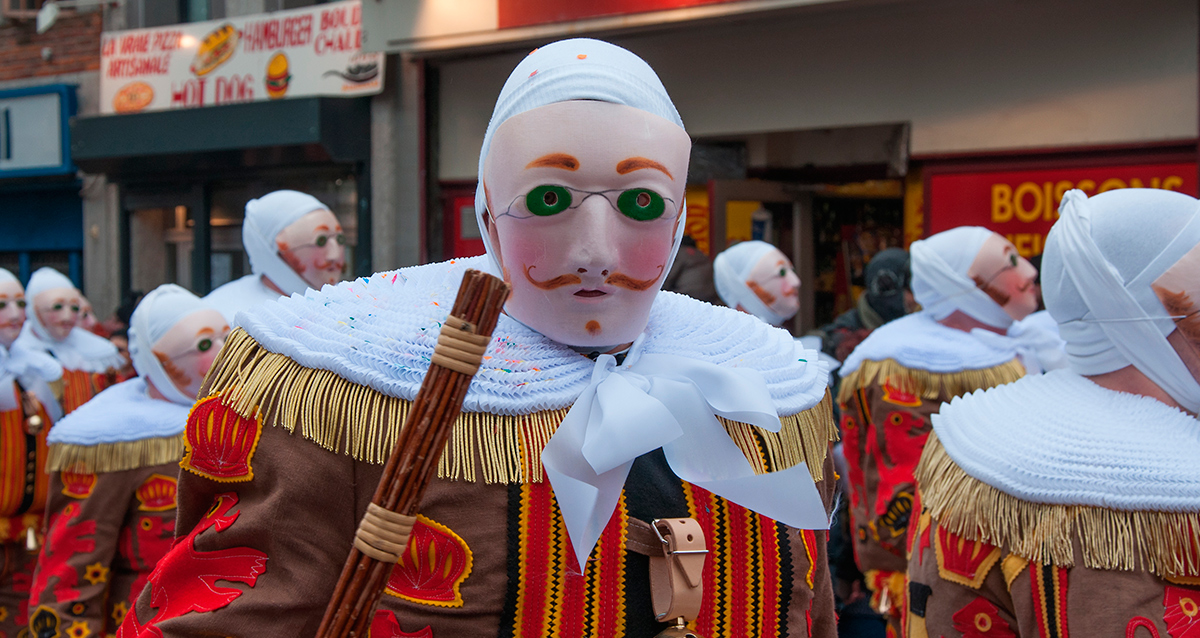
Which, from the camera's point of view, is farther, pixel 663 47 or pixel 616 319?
pixel 663 47

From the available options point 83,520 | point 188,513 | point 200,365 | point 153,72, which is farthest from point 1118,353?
point 153,72

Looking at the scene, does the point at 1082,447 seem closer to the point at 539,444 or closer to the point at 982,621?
the point at 982,621

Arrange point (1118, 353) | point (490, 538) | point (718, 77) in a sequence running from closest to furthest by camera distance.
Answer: point (490, 538)
point (1118, 353)
point (718, 77)

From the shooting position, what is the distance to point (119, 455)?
3.32 metres

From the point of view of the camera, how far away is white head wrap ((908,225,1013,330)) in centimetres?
427

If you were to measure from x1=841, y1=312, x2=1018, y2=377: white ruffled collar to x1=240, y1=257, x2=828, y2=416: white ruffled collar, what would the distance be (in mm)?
2427

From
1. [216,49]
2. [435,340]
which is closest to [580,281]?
[435,340]

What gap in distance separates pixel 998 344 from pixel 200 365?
301 centimetres

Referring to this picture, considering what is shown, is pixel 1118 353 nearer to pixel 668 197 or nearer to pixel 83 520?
pixel 668 197

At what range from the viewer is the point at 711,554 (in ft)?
5.14

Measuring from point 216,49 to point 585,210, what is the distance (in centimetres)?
1027

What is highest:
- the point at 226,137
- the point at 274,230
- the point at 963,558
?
the point at 226,137

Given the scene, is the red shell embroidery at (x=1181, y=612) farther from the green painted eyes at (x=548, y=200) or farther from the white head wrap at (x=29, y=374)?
the white head wrap at (x=29, y=374)

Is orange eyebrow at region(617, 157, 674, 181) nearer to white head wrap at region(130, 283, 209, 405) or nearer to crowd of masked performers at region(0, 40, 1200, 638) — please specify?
crowd of masked performers at region(0, 40, 1200, 638)
